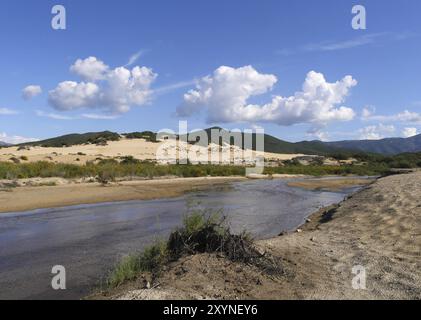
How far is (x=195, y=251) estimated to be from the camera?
316 inches

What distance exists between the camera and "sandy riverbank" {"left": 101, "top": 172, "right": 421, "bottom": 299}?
20.6ft

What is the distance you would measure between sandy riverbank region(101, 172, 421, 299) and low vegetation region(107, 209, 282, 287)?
0.26 meters

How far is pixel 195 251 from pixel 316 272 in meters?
2.22

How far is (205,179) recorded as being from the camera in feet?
140

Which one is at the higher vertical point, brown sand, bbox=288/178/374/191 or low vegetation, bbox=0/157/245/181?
low vegetation, bbox=0/157/245/181

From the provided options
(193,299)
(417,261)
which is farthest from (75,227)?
(417,261)

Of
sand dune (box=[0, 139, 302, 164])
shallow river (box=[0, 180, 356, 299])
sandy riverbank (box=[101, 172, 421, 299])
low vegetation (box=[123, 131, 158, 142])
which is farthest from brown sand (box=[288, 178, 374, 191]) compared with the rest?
low vegetation (box=[123, 131, 158, 142])

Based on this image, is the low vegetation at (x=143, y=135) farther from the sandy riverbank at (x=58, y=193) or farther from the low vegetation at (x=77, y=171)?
the sandy riverbank at (x=58, y=193)

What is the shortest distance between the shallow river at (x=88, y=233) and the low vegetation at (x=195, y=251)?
3.07 feet

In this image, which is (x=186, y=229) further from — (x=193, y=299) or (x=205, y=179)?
(x=205, y=179)

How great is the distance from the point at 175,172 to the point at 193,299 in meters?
37.4

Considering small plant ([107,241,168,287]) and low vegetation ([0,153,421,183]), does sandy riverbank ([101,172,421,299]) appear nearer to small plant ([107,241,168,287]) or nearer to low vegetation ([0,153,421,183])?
small plant ([107,241,168,287])

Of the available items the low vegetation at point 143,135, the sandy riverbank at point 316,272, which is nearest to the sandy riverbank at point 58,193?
the sandy riverbank at point 316,272

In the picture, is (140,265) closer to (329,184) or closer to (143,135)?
(329,184)
